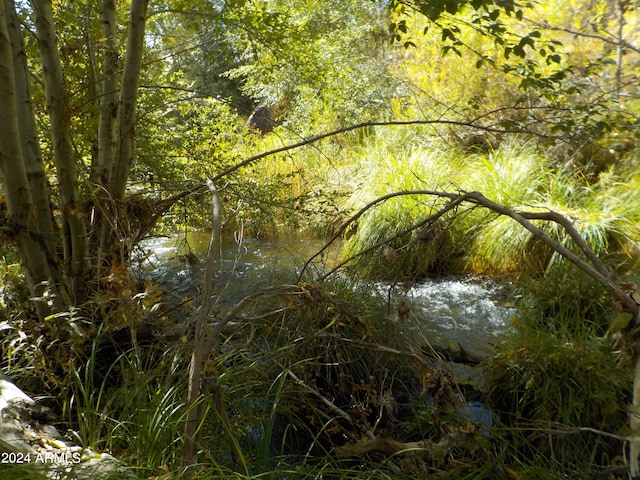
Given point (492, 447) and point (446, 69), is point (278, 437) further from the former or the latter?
point (446, 69)

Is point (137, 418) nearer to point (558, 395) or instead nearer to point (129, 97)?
point (129, 97)

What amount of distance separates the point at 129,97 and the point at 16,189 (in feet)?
2.79

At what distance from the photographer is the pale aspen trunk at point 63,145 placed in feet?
9.91

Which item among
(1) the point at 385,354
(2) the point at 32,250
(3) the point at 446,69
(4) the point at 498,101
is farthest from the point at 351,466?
(3) the point at 446,69

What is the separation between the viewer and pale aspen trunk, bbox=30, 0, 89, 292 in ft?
9.91

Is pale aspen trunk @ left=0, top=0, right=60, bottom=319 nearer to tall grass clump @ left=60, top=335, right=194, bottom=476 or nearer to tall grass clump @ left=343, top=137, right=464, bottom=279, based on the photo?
tall grass clump @ left=60, top=335, right=194, bottom=476

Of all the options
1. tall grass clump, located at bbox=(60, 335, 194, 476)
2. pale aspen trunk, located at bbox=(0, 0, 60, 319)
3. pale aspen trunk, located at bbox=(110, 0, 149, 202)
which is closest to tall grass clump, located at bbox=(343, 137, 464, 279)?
pale aspen trunk, located at bbox=(110, 0, 149, 202)

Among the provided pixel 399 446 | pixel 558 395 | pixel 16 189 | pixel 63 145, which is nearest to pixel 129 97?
pixel 63 145

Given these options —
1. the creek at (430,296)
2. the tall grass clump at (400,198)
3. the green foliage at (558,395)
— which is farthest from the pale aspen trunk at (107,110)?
the green foliage at (558,395)

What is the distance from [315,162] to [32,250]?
6.30 metres

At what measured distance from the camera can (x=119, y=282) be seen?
2.40 meters

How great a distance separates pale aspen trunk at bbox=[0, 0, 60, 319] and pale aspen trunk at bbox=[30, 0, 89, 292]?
7.1 inches

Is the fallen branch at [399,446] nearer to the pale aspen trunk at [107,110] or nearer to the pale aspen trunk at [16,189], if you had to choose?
the pale aspen trunk at [16,189]

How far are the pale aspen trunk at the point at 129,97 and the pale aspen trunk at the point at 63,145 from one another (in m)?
0.25
